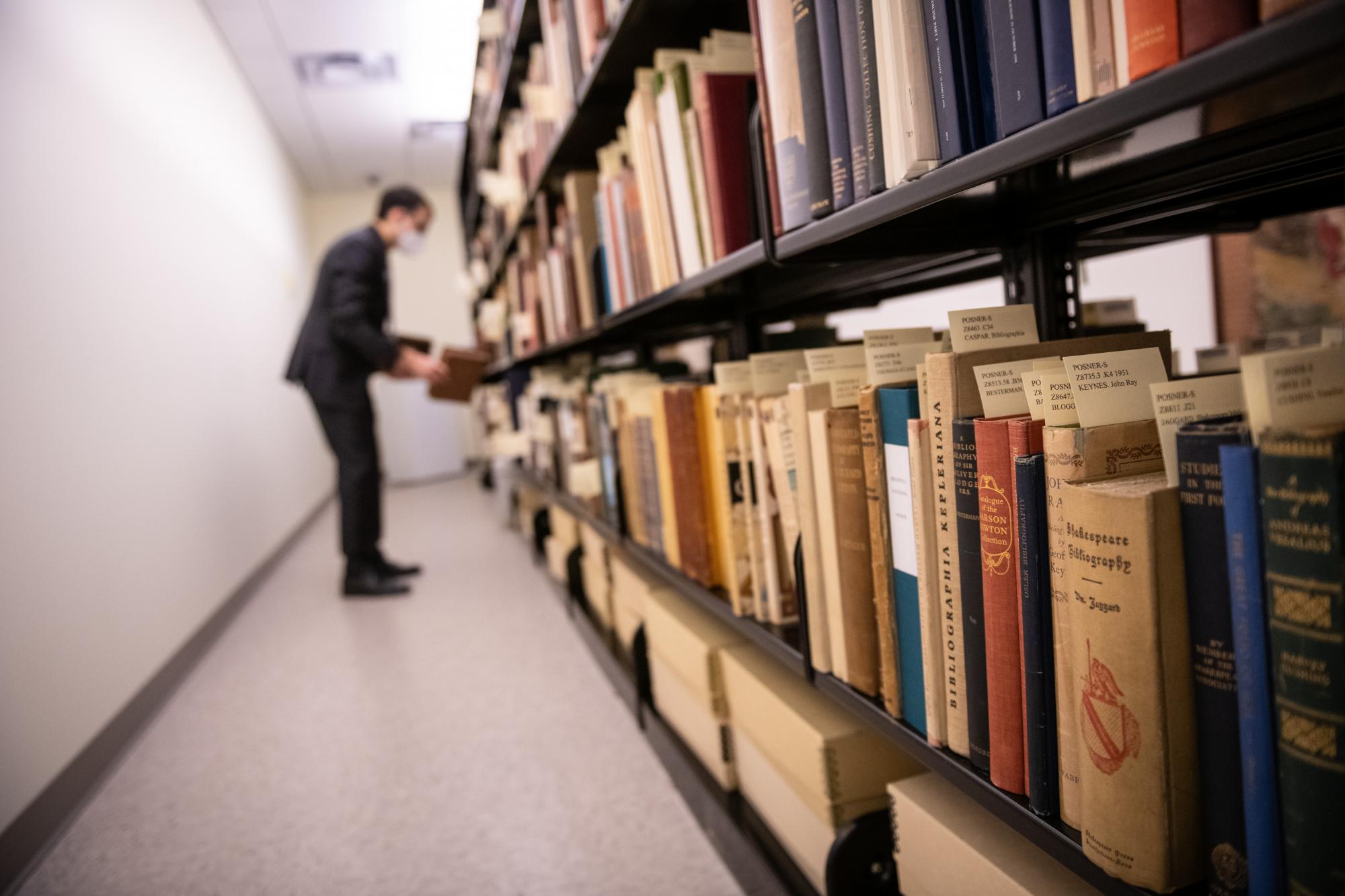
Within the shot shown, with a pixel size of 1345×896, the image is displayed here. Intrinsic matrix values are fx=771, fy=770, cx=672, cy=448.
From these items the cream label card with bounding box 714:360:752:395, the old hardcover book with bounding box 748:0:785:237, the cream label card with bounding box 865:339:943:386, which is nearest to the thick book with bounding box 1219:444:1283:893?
the cream label card with bounding box 865:339:943:386

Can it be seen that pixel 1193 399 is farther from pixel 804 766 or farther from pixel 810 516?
pixel 804 766

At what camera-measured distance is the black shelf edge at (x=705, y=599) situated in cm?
90

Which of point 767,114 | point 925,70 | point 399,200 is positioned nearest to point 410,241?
point 399,200

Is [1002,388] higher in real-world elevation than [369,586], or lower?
higher

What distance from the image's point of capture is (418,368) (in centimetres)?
292

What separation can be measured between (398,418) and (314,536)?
6.37 feet

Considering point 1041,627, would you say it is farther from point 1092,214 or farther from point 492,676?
point 492,676

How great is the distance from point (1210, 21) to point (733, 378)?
0.67m

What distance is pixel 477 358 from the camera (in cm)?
290

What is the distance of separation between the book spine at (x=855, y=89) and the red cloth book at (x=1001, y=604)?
262mm

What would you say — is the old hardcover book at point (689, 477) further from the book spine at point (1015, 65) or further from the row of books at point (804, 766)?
the book spine at point (1015, 65)

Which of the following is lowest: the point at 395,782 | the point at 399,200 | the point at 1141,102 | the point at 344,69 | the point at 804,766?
the point at 395,782

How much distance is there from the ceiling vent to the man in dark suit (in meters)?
2.13

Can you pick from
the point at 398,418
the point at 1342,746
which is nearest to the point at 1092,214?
the point at 1342,746
